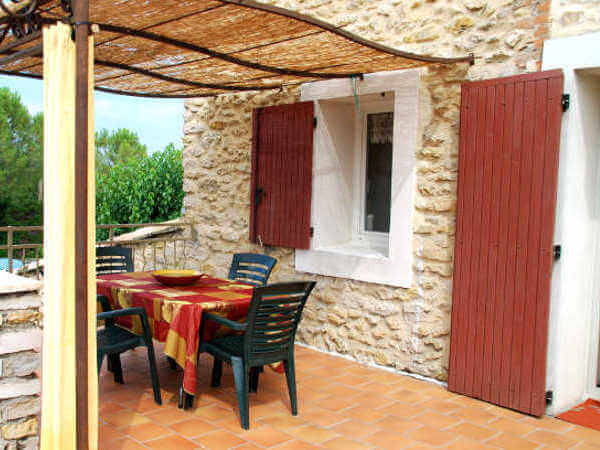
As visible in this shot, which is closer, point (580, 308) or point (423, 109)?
point (580, 308)

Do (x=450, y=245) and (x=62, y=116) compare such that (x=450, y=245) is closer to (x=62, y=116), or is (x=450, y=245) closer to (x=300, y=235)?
(x=300, y=235)

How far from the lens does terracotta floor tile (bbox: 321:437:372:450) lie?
3.32 meters

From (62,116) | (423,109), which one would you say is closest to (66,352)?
(62,116)

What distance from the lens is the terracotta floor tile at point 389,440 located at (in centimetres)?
337

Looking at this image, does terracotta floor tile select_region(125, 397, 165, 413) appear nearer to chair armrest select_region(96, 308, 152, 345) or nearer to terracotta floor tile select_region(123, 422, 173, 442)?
terracotta floor tile select_region(123, 422, 173, 442)

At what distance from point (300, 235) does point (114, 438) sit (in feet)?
8.19

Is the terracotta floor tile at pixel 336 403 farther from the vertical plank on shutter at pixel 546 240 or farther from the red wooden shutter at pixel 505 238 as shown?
the vertical plank on shutter at pixel 546 240

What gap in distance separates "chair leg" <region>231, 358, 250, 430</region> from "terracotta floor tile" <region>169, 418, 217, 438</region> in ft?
0.62

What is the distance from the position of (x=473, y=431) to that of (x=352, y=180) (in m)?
2.57

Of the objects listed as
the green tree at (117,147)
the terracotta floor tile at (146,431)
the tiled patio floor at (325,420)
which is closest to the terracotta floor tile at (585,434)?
the tiled patio floor at (325,420)

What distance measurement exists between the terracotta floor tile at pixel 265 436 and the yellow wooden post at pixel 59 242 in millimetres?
1147

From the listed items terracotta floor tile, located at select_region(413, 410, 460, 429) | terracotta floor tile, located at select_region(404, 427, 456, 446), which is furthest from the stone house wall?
terracotta floor tile, located at select_region(404, 427, 456, 446)

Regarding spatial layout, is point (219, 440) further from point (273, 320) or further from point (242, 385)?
point (273, 320)

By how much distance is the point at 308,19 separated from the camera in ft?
10.6
